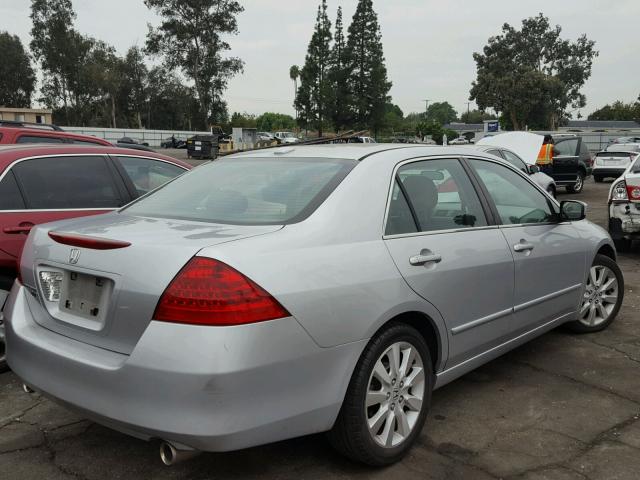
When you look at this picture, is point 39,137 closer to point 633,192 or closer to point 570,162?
point 633,192

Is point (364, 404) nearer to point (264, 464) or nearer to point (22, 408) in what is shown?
point (264, 464)

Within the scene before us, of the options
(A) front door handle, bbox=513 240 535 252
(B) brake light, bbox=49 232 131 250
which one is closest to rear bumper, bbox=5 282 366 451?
(B) brake light, bbox=49 232 131 250

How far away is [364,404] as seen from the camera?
8.77 ft

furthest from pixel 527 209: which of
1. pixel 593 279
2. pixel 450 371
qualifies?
pixel 450 371

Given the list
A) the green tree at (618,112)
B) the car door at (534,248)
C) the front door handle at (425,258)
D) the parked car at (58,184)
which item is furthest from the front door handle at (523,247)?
the green tree at (618,112)

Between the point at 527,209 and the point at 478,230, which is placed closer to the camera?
the point at 478,230

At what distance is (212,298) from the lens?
2.25m

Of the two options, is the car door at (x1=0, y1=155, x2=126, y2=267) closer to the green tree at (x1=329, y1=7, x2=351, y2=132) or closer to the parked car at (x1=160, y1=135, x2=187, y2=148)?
the parked car at (x1=160, y1=135, x2=187, y2=148)

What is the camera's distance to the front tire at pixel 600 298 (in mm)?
4742

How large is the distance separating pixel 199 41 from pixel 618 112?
3047 inches

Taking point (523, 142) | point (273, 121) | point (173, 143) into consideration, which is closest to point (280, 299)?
point (523, 142)

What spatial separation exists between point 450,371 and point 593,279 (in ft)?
6.90

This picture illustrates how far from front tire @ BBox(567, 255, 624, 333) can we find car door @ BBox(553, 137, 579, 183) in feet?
41.1

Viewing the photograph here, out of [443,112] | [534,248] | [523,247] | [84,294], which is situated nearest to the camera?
[84,294]
